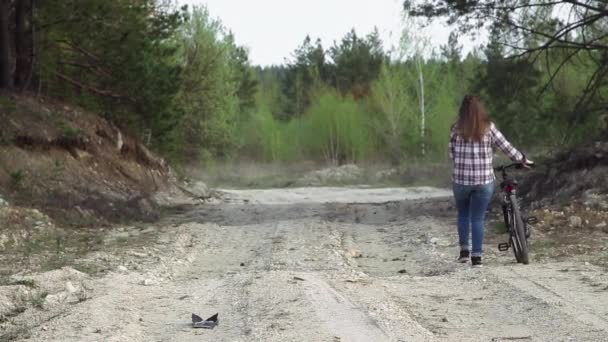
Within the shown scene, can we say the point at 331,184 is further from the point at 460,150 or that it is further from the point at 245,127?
the point at 460,150

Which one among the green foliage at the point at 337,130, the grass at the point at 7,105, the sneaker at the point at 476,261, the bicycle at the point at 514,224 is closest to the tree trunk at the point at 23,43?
the grass at the point at 7,105

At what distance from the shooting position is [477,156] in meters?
9.95

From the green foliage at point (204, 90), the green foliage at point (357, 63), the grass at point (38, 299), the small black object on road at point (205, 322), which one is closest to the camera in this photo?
the small black object on road at point (205, 322)

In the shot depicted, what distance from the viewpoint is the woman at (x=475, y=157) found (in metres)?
9.89

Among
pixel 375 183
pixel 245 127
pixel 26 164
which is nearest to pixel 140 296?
pixel 26 164

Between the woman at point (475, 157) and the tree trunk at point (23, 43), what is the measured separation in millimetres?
13491

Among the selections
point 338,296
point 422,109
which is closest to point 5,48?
point 338,296

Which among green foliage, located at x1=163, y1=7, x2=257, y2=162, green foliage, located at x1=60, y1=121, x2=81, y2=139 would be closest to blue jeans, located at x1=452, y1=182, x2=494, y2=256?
green foliage, located at x1=60, y1=121, x2=81, y2=139

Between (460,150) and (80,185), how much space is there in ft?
38.2

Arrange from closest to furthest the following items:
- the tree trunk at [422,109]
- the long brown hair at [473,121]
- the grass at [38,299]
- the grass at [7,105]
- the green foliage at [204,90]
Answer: the grass at [38,299] → the long brown hair at [473,121] → the grass at [7,105] → the green foliage at [204,90] → the tree trunk at [422,109]

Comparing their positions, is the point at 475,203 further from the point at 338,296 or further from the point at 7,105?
the point at 7,105

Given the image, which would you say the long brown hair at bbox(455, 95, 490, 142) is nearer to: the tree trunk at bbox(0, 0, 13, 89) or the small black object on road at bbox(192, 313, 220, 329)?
the small black object on road at bbox(192, 313, 220, 329)

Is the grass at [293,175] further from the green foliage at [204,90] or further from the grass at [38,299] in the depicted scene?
the grass at [38,299]

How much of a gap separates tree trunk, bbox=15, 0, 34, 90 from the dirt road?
935 centimetres
